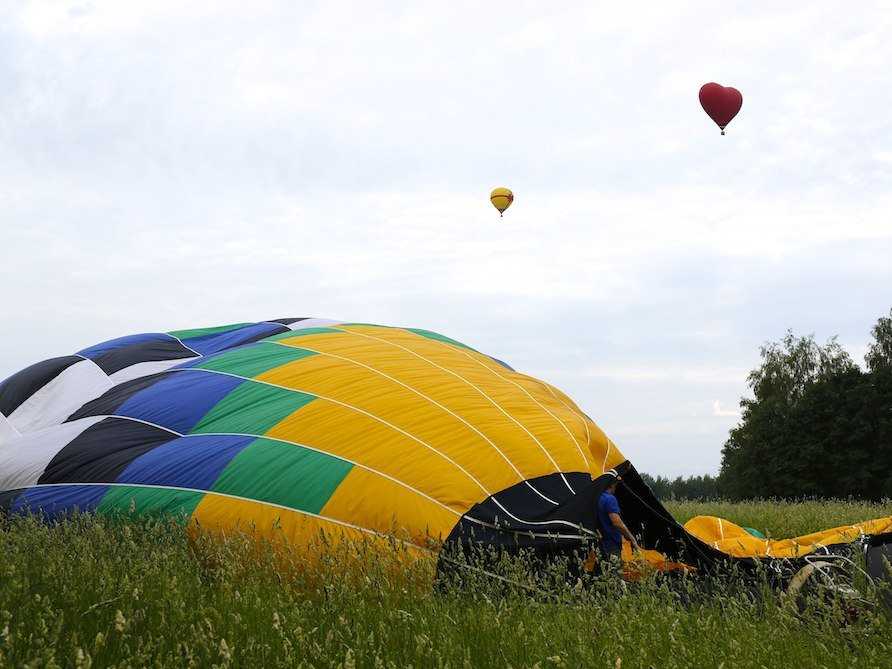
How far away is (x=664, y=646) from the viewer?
3725 millimetres

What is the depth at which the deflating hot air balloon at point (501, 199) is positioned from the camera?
26.2m

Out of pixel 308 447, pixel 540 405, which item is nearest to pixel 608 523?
pixel 540 405

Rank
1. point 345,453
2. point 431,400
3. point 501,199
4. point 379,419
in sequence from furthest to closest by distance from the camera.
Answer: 1. point 501,199
2. point 431,400
3. point 379,419
4. point 345,453

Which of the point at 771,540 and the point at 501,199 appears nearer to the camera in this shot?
the point at 771,540

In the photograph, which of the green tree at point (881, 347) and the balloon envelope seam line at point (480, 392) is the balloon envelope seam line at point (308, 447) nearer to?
the balloon envelope seam line at point (480, 392)

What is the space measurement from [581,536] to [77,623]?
391 centimetres

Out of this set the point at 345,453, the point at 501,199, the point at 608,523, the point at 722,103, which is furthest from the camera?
the point at 501,199

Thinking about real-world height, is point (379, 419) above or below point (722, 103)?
below

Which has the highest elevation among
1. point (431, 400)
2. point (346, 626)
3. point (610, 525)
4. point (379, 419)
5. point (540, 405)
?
point (540, 405)

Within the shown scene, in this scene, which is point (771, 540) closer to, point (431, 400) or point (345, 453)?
point (431, 400)

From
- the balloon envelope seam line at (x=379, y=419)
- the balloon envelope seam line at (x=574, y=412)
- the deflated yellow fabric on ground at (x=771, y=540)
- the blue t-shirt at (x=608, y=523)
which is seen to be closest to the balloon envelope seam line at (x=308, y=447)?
the balloon envelope seam line at (x=379, y=419)

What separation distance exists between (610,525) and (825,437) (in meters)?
35.2

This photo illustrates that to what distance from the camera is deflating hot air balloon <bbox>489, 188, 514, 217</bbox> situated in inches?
1033

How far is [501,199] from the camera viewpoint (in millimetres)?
26250
